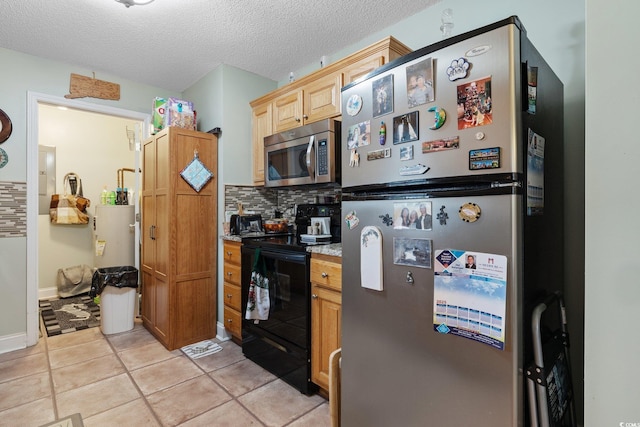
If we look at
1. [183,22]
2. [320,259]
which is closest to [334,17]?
[183,22]

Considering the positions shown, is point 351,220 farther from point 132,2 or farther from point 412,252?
point 132,2

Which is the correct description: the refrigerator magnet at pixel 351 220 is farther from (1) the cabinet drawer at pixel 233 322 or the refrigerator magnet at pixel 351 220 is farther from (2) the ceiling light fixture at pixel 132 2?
(2) the ceiling light fixture at pixel 132 2

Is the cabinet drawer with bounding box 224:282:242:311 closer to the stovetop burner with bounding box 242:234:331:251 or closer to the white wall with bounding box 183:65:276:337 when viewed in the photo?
the white wall with bounding box 183:65:276:337

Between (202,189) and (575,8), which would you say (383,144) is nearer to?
(575,8)

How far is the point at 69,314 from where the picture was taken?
3449mm

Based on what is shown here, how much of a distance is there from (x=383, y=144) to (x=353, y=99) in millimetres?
277

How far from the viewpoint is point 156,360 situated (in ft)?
7.85

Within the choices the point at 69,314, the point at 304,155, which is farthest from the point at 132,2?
the point at 69,314

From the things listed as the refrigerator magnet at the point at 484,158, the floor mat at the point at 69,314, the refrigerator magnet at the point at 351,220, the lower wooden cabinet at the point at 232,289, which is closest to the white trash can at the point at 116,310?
the floor mat at the point at 69,314

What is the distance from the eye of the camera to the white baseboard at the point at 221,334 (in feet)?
9.11

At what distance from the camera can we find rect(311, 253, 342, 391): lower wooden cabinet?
173 cm

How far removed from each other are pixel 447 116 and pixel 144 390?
2.34 meters

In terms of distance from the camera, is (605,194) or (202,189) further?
(202,189)

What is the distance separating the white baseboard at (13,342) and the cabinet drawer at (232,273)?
176 centimetres
